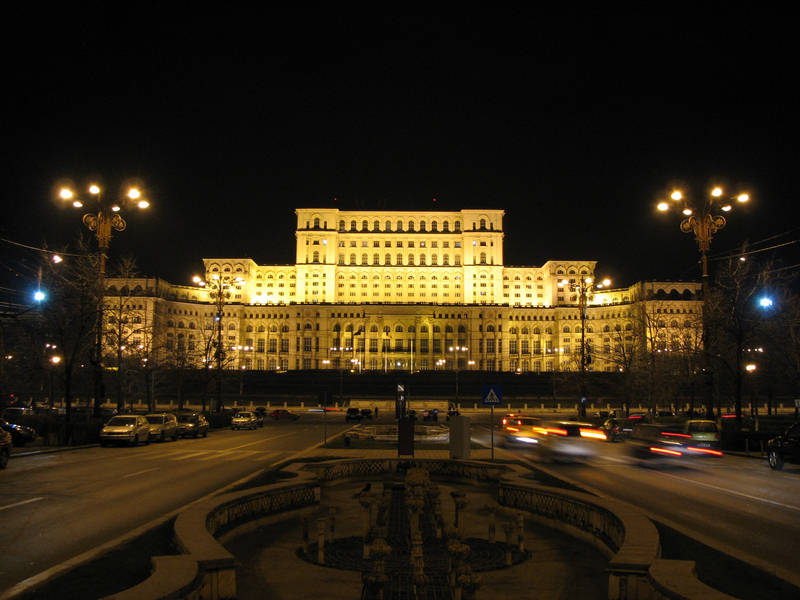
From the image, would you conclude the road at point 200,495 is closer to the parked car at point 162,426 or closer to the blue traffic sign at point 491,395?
the blue traffic sign at point 491,395

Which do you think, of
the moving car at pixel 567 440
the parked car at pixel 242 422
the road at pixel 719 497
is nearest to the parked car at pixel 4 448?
the road at pixel 719 497

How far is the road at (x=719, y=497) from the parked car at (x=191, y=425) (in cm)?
1868

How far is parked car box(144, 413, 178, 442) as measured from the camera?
107 feet

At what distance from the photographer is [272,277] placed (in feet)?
493

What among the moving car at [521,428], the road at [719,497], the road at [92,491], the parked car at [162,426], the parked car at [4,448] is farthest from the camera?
the moving car at [521,428]

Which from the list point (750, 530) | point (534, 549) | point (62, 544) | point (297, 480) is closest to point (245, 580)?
point (62, 544)

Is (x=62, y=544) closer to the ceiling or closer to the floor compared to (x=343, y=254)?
closer to the floor

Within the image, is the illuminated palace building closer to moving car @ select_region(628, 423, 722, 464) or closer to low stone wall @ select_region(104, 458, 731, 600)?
moving car @ select_region(628, 423, 722, 464)

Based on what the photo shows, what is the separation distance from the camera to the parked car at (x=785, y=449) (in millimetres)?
21625

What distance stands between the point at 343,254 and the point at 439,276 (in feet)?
71.0

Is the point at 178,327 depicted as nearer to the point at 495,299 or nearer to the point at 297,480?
the point at 495,299

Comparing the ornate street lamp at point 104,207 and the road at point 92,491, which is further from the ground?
the ornate street lamp at point 104,207

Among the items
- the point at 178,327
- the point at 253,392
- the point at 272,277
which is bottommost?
the point at 253,392

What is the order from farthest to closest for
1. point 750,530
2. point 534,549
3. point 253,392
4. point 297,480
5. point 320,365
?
point 320,365 → point 253,392 → point 297,480 → point 750,530 → point 534,549
